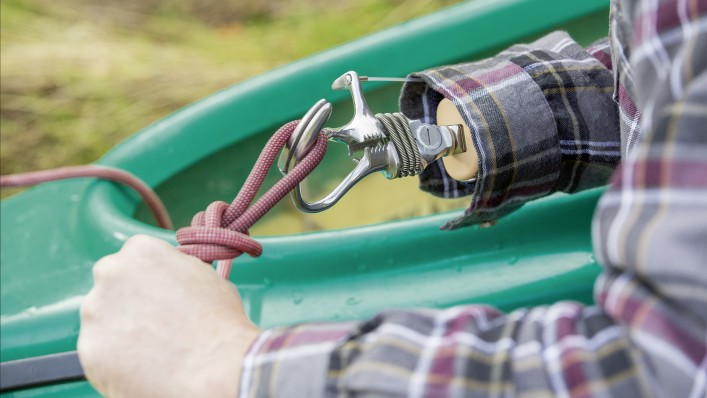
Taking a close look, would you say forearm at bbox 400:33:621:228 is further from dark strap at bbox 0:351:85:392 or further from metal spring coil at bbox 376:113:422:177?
dark strap at bbox 0:351:85:392

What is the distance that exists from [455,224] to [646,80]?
0.96 feet

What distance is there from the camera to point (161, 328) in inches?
16.3

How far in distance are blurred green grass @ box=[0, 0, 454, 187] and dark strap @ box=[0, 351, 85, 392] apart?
0.92 metres

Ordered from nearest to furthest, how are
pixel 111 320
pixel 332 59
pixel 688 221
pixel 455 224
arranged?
1. pixel 688 221
2. pixel 111 320
3. pixel 455 224
4. pixel 332 59

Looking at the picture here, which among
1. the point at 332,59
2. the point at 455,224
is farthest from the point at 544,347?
the point at 332,59

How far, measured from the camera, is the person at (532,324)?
32cm

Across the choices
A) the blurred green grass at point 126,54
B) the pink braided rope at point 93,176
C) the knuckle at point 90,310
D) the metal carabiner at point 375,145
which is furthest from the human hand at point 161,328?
the blurred green grass at point 126,54

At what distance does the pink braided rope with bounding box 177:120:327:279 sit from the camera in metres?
0.48

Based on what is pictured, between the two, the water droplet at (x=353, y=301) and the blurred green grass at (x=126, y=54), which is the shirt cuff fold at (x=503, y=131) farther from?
the blurred green grass at (x=126, y=54)

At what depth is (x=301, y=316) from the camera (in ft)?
2.14

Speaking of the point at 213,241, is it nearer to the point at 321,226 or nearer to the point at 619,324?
the point at 619,324

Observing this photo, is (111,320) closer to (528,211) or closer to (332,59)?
(528,211)

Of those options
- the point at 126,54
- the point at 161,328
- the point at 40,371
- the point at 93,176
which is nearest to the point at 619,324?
the point at 161,328

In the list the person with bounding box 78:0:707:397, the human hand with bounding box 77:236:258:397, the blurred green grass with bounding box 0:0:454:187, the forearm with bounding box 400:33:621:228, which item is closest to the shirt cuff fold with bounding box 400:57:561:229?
the forearm with bounding box 400:33:621:228
